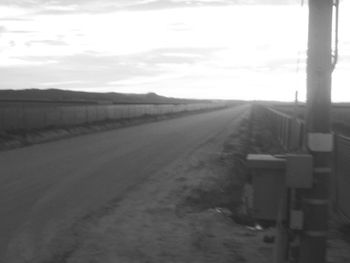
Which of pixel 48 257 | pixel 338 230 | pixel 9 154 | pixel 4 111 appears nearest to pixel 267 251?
pixel 338 230

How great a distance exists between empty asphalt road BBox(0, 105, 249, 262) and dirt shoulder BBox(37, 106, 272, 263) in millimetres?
449

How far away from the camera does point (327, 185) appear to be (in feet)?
19.9

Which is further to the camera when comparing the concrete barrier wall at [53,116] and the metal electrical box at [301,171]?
the concrete barrier wall at [53,116]

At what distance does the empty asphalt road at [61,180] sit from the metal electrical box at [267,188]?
307 cm

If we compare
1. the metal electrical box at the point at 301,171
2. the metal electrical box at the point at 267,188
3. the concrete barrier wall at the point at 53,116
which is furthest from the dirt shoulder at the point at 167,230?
the concrete barrier wall at the point at 53,116

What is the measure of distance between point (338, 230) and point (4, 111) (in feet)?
63.3

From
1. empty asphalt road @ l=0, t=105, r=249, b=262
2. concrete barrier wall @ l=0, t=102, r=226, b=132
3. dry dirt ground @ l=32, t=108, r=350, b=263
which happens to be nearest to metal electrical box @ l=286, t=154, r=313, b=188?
dry dirt ground @ l=32, t=108, r=350, b=263

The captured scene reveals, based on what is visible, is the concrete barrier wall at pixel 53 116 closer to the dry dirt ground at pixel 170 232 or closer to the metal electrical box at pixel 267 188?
the dry dirt ground at pixel 170 232

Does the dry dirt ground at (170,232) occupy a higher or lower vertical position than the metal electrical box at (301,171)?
lower

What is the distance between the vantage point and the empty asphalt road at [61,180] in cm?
923

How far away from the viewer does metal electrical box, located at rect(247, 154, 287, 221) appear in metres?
6.27

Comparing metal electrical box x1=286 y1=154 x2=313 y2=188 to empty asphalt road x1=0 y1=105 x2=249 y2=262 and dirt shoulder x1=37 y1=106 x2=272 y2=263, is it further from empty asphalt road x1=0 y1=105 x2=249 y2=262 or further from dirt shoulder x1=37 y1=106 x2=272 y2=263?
empty asphalt road x1=0 y1=105 x2=249 y2=262

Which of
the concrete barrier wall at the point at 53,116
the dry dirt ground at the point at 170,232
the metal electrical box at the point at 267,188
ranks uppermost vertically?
the metal electrical box at the point at 267,188

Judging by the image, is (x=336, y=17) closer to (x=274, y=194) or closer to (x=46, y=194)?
(x=274, y=194)
